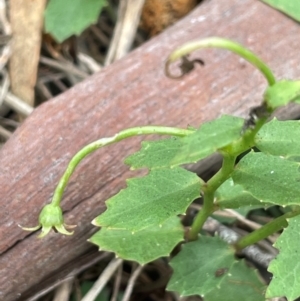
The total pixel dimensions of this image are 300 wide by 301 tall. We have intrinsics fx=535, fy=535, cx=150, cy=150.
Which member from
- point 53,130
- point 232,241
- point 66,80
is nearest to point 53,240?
point 53,130

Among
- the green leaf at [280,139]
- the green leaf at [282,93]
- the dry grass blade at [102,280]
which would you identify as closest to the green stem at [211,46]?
the green leaf at [282,93]

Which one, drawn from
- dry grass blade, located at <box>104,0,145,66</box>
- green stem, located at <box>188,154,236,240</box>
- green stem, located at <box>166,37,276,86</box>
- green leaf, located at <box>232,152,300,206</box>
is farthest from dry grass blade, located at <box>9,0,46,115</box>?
green stem, located at <box>166,37,276,86</box>

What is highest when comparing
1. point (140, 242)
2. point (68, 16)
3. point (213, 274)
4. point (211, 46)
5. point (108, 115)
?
point (211, 46)

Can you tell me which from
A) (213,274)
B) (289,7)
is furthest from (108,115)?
(289,7)

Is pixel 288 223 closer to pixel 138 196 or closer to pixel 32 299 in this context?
pixel 138 196

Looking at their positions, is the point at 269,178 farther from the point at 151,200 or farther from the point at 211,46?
the point at 211,46

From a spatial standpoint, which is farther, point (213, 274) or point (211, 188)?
point (213, 274)
